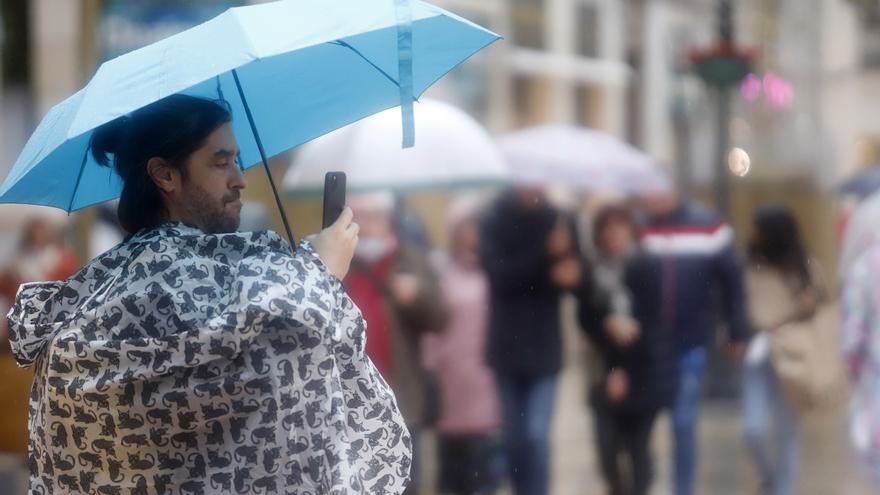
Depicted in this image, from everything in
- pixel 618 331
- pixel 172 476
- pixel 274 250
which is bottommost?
pixel 618 331

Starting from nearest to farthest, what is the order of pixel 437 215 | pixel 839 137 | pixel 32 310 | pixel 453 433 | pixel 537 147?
1. pixel 32 310
2. pixel 453 433
3. pixel 537 147
4. pixel 437 215
5. pixel 839 137

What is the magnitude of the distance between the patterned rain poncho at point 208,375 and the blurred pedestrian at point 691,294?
4.82 metres

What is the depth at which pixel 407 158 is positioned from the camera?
7719mm

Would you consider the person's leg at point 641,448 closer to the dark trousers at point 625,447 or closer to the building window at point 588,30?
the dark trousers at point 625,447

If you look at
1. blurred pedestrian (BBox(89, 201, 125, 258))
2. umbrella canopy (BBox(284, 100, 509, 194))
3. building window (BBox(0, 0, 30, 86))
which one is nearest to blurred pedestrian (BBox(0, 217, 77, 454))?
blurred pedestrian (BBox(89, 201, 125, 258))

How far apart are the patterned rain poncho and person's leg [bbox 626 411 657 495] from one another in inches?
189

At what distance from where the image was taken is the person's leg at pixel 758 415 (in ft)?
24.8

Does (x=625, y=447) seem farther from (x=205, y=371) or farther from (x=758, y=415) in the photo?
(x=205, y=371)

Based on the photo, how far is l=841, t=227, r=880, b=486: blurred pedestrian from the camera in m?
6.04

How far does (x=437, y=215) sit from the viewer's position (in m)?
10.3

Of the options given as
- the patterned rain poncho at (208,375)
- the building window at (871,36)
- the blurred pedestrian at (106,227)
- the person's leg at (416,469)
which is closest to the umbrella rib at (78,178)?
the patterned rain poncho at (208,375)

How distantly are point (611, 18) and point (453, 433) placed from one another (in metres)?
9.08

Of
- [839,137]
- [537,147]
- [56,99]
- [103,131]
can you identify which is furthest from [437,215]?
[103,131]

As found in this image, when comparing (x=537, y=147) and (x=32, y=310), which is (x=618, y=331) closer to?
(x=537, y=147)
